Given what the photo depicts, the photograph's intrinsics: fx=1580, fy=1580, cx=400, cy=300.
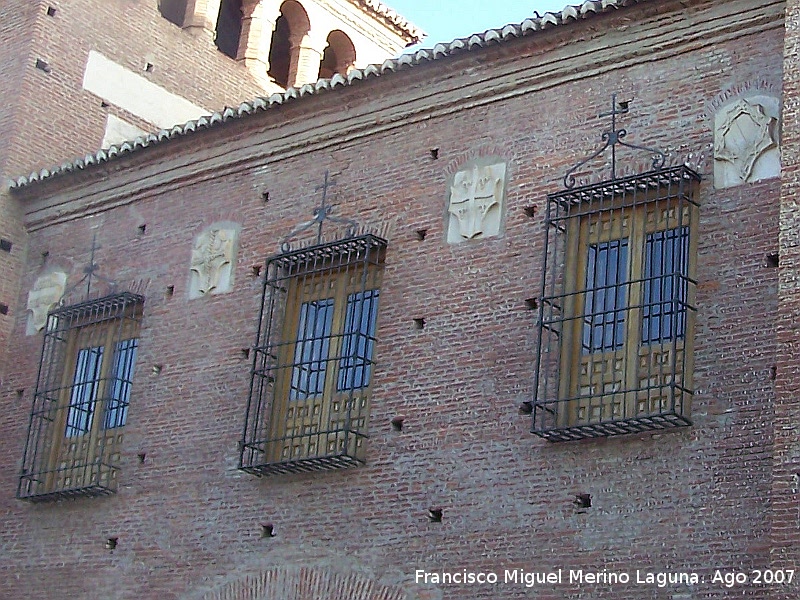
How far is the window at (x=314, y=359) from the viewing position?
Answer: 12852 mm

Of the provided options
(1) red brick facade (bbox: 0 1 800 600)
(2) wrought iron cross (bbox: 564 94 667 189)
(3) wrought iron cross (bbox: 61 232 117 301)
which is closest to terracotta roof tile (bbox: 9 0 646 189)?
(1) red brick facade (bbox: 0 1 800 600)

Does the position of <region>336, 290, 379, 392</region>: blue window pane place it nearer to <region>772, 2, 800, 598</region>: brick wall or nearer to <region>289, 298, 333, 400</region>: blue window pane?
<region>289, 298, 333, 400</region>: blue window pane

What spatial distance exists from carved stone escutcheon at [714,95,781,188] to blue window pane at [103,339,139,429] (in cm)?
619

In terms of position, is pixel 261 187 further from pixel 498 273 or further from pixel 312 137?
pixel 498 273

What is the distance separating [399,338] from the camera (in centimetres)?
1277

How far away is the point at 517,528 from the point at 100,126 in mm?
8422

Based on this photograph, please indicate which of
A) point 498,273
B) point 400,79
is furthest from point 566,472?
point 400,79

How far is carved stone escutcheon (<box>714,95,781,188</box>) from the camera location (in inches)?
434

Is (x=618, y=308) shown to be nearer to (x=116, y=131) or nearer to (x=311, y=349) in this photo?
(x=311, y=349)

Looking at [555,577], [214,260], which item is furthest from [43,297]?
[555,577]

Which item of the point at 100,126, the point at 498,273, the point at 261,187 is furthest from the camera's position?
the point at 100,126

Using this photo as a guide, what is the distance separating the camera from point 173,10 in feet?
66.6

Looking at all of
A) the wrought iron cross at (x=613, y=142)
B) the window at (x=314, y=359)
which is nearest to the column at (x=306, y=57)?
the window at (x=314, y=359)

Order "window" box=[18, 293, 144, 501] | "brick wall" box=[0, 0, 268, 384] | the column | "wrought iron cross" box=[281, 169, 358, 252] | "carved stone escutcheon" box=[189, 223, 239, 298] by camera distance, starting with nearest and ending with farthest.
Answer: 1. "wrought iron cross" box=[281, 169, 358, 252]
2. "carved stone escutcheon" box=[189, 223, 239, 298]
3. "window" box=[18, 293, 144, 501]
4. "brick wall" box=[0, 0, 268, 384]
5. the column
